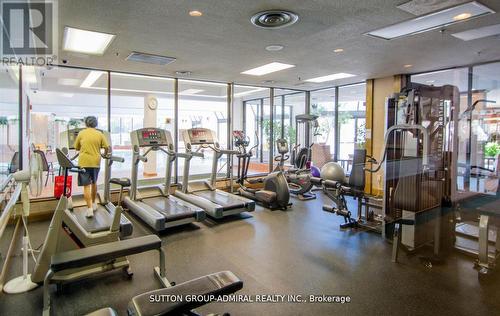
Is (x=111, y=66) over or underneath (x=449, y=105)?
over

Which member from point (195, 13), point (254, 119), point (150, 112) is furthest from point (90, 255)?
point (254, 119)

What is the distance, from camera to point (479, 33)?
3688mm

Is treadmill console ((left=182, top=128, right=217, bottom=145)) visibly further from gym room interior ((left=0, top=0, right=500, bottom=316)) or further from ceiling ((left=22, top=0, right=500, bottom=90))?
ceiling ((left=22, top=0, right=500, bottom=90))

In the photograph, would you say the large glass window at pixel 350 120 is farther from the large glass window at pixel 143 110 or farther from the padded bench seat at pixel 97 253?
the padded bench seat at pixel 97 253

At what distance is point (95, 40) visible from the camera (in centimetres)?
410

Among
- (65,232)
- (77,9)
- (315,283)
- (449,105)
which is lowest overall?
(315,283)

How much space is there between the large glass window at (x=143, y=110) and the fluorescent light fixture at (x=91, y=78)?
0.51m

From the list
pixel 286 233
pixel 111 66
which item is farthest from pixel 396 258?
pixel 111 66

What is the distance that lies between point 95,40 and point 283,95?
594 centimetres

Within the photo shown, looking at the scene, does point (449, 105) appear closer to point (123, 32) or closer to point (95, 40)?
point (123, 32)

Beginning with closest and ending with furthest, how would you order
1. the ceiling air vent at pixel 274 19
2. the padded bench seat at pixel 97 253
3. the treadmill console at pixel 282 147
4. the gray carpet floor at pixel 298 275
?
the padded bench seat at pixel 97 253 < the gray carpet floor at pixel 298 275 < the ceiling air vent at pixel 274 19 < the treadmill console at pixel 282 147

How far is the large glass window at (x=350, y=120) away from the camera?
7844mm

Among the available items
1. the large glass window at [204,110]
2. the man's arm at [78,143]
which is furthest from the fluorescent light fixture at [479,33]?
the man's arm at [78,143]

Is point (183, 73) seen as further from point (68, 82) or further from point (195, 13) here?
point (68, 82)
